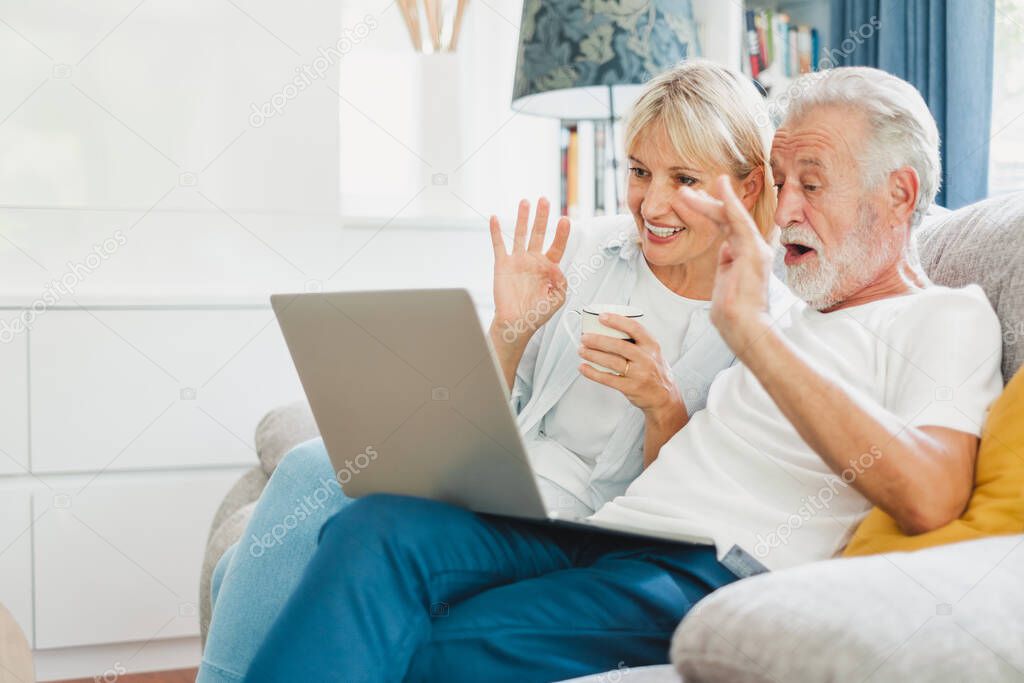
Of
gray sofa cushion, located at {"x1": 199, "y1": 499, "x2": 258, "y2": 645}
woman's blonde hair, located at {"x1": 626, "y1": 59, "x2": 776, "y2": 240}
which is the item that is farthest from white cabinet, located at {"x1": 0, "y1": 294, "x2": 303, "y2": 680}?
woman's blonde hair, located at {"x1": 626, "y1": 59, "x2": 776, "y2": 240}

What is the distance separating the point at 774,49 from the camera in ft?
10.3

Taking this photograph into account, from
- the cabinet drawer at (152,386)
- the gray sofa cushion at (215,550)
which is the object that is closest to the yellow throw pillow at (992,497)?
the gray sofa cushion at (215,550)

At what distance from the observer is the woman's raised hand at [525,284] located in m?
1.59

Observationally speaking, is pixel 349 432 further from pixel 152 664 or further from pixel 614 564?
pixel 152 664

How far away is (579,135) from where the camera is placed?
2.97 m

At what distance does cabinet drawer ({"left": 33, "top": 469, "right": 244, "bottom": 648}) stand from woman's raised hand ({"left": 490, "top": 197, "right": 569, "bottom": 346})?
1.21 meters

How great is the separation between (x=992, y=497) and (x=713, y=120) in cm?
70

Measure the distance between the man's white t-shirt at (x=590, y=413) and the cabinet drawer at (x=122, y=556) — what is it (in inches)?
48.3

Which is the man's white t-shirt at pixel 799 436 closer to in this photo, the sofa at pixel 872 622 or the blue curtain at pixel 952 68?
the sofa at pixel 872 622

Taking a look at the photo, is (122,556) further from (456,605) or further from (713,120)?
(713,120)

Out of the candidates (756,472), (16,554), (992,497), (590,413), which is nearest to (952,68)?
(590,413)

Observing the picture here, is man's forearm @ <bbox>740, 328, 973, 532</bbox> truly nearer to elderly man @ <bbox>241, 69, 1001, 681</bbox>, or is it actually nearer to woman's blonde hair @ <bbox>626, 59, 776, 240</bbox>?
elderly man @ <bbox>241, 69, 1001, 681</bbox>

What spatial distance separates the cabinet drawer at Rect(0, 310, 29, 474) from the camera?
7.67ft

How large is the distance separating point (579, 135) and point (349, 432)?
6.26 ft
